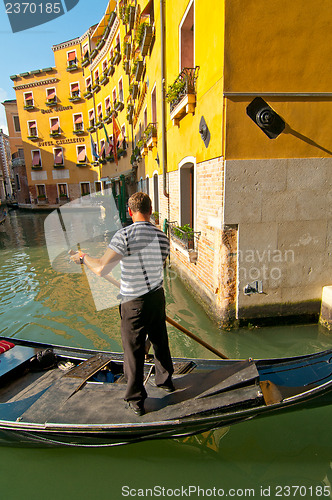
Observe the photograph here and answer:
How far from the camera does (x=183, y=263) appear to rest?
6.25 m

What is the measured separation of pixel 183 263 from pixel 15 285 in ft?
12.3

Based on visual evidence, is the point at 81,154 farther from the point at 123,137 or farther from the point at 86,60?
the point at 123,137

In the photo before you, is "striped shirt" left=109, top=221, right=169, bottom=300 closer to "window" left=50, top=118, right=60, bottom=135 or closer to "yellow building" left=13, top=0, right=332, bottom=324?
"yellow building" left=13, top=0, right=332, bottom=324

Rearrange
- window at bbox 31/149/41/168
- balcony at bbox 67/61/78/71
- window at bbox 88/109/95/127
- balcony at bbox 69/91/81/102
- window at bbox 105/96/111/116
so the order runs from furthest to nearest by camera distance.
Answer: window at bbox 31/149/41/168
balcony at bbox 69/91/81/102
balcony at bbox 67/61/78/71
window at bbox 88/109/95/127
window at bbox 105/96/111/116

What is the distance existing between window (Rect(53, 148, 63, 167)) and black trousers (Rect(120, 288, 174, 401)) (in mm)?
27208

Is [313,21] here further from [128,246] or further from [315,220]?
[128,246]

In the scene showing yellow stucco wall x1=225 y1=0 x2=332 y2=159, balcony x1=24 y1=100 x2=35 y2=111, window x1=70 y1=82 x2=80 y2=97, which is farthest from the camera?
balcony x1=24 y1=100 x2=35 y2=111

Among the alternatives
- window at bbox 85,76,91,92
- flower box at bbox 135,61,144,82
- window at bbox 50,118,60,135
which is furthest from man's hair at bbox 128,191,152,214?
window at bbox 50,118,60,135

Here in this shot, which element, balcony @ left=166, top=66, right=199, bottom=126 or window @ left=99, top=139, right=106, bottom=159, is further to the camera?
window @ left=99, top=139, right=106, bottom=159

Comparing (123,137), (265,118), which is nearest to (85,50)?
(123,137)

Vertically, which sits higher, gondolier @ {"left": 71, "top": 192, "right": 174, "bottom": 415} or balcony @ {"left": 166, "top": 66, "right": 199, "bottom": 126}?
balcony @ {"left": 166, "top": 66, "right": 199, "bottom": 126}

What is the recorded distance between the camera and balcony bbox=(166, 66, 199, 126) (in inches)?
188

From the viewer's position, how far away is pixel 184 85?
16.3ft

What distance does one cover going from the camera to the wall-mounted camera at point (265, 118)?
11.7 ft
